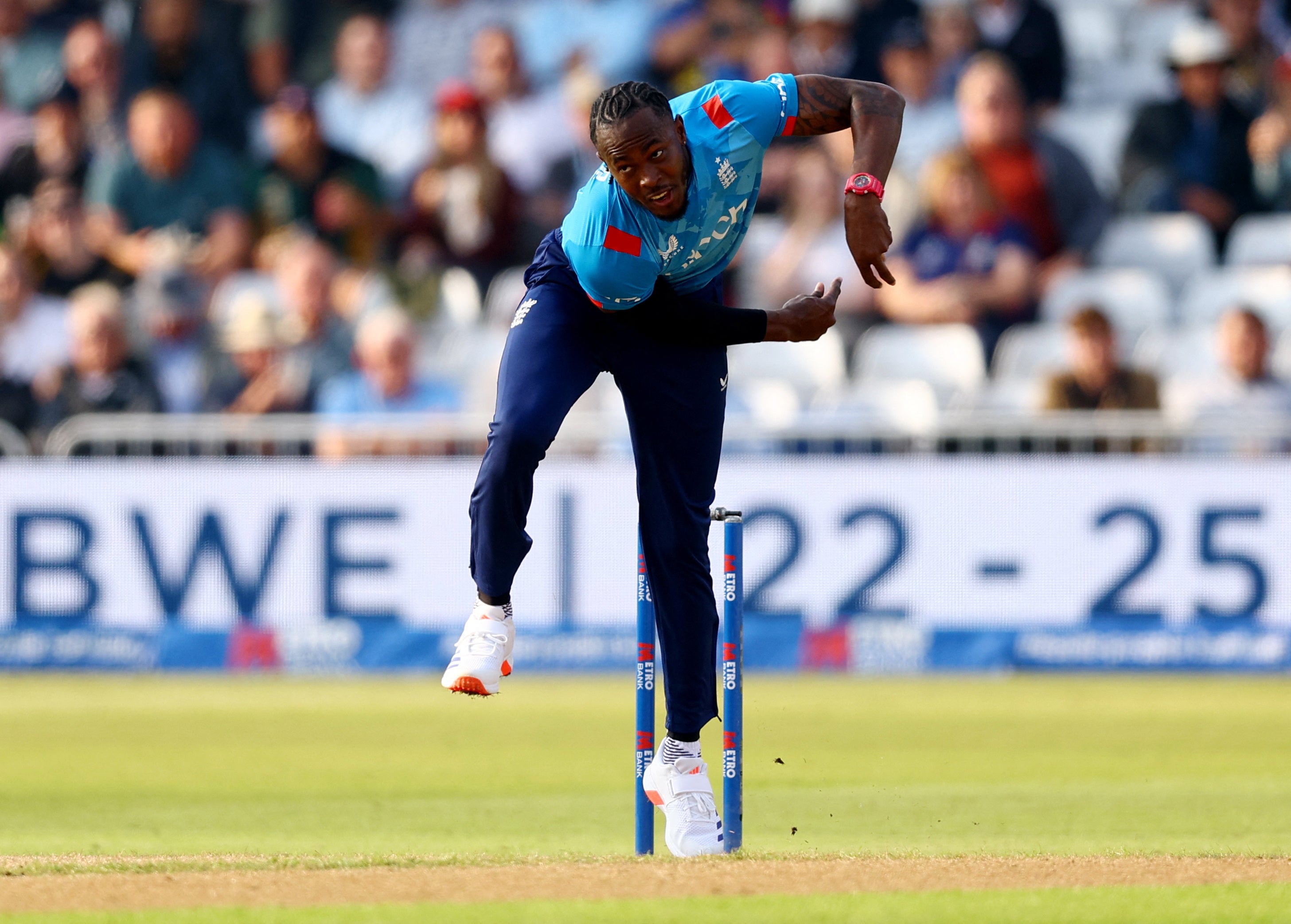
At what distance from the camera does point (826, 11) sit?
53.3 feet

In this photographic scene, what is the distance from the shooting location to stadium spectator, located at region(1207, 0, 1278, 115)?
1595 centimetres

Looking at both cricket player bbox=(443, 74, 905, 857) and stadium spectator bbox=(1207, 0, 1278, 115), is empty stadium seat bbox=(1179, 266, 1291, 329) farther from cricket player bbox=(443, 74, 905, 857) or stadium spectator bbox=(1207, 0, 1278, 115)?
cricket player bbox=(443, 74, 905, 857)

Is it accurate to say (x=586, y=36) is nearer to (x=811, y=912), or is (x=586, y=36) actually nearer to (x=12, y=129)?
(x=12, y=129)

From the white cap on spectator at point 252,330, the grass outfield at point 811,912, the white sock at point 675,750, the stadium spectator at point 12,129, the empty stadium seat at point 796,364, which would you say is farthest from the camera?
the stadium spectator at point 12,129

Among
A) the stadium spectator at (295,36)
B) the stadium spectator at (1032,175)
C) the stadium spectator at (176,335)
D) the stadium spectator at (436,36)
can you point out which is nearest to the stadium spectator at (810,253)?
the stadium spectator at (1032,175)

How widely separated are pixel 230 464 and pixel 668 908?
29.8 feet

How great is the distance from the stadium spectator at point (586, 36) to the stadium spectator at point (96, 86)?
3773 mm

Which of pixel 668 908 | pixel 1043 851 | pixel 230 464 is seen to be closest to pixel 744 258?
pixel 230 464

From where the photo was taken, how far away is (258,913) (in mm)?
4883

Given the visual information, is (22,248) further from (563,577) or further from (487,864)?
(487,864)

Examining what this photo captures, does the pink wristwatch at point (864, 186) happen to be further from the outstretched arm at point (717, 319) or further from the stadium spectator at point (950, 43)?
the stadium spectator at point (950, 43)

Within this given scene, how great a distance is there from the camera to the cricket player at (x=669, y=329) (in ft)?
18.9

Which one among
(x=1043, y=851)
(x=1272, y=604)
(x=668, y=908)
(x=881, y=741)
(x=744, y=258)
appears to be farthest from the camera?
(x=744, y=258)

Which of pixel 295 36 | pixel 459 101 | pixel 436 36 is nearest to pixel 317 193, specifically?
pixel 459 101
